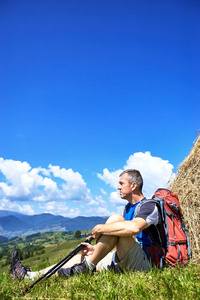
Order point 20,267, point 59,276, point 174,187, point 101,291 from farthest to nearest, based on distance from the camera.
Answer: point 174,187 < point 20,267 < point 59,276 < point 101,291

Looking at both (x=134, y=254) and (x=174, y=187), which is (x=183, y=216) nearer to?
(x=174, y=187)

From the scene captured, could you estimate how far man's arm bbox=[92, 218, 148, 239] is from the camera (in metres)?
4.90

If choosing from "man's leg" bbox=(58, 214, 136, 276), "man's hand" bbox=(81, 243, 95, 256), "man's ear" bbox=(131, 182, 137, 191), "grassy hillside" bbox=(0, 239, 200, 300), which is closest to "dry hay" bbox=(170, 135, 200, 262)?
"grassy hillside" bbox=(0, 239, 200, 300)

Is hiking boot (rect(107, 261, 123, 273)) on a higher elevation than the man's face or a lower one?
lower

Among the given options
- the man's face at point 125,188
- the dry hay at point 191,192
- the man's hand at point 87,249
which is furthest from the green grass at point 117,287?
the man's face at point 125,188

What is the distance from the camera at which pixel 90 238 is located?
5.75m

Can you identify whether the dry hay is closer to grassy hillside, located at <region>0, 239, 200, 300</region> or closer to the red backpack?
the red backpack

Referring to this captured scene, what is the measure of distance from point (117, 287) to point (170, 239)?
1.84 m

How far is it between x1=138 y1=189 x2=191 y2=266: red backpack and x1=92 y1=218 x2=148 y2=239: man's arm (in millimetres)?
658

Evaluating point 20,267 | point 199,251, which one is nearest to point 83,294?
point 20,267

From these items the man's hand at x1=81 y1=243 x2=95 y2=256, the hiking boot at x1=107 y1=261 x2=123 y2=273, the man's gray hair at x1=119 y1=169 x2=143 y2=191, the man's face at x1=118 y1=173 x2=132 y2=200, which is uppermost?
the man's gray hair at x1=119 y1=169 x2=143 y2=191

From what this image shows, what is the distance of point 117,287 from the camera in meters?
4.21

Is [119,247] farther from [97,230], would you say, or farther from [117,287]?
[117,287]

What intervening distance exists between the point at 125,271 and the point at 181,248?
134 centimetres
